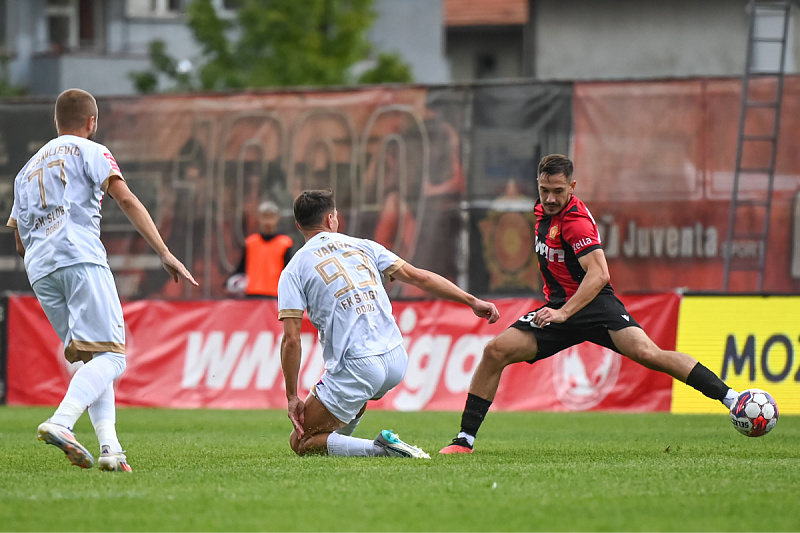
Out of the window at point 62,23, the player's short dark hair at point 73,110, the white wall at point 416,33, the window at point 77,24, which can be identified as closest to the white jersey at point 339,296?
the player's short dark hair at point 73,110

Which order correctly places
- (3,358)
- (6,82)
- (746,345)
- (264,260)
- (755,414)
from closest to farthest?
(755,414)
(746,345)
(3,358)
(264,260)
(6,82)

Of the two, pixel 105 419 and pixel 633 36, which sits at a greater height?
pixel 633 36

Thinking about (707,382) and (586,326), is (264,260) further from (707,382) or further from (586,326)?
(707,382)

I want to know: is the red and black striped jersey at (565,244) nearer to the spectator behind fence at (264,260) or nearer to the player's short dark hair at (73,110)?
the player's short dark hair at (73,110)

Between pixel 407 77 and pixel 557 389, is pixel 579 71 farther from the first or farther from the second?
pixel 557 389

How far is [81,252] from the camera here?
260 inches

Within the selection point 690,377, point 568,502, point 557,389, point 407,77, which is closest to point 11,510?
point 568,502

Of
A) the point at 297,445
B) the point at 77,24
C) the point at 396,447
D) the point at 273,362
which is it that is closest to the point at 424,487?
the point at 396,447

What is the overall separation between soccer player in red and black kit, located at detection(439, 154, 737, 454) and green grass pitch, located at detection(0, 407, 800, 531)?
1.33 ft

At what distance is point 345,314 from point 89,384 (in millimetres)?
1557

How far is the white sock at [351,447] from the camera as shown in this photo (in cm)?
743

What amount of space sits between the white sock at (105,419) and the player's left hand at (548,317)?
2.69 metres

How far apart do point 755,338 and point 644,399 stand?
1.23 metres

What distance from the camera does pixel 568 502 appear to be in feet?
18.0
